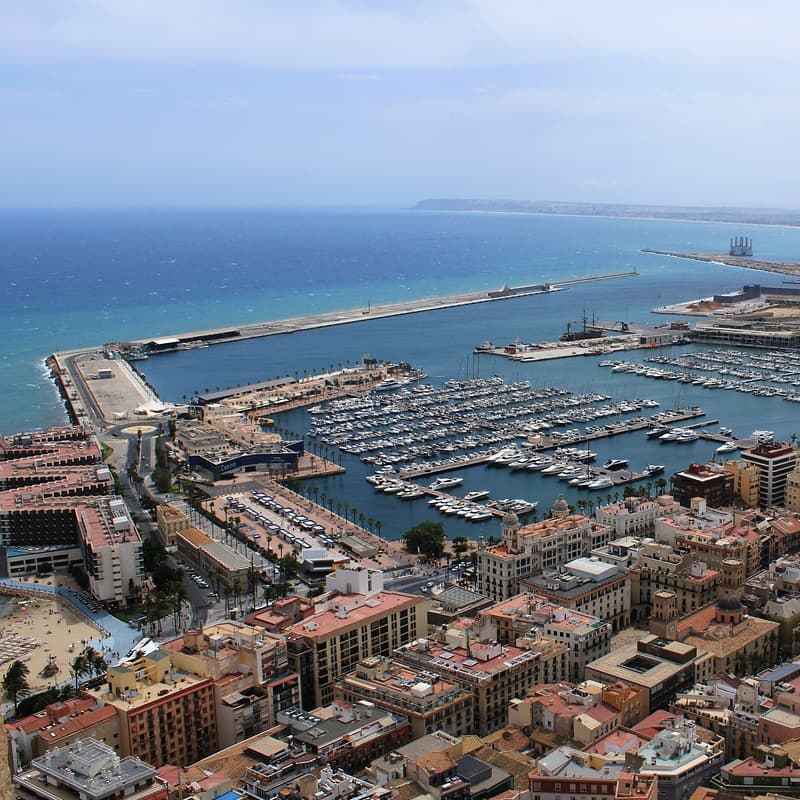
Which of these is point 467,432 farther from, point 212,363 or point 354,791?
point 354,791

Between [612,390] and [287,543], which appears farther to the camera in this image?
[612,390]

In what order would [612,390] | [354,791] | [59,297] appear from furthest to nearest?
[59,297], [612,390], [354,791]

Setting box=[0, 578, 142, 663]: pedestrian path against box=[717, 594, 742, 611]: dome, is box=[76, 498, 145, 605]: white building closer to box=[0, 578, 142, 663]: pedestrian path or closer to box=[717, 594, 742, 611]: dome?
box=[0, 578, 142, 663]: pedestrian path

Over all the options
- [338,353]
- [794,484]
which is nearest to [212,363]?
[338,353]

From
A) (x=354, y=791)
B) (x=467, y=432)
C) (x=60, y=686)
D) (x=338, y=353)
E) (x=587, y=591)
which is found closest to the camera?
(x=354, y=791)

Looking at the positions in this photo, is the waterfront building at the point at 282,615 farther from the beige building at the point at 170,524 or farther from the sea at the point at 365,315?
the sea at the point at 365,315

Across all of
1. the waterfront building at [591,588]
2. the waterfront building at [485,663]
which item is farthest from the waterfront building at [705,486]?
the waterfront building at [485,663]

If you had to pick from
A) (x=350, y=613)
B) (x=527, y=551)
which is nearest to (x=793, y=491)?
(x=527, y=551)
